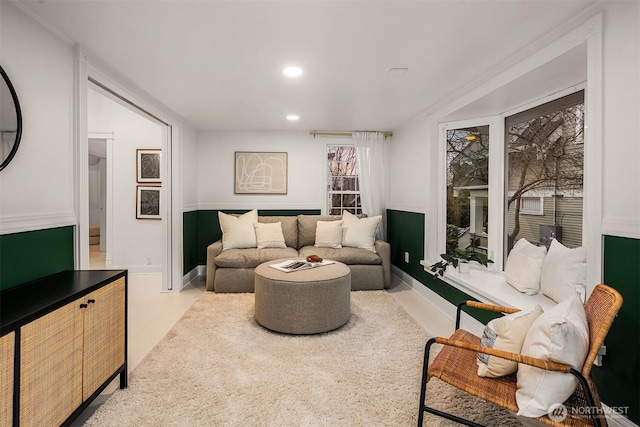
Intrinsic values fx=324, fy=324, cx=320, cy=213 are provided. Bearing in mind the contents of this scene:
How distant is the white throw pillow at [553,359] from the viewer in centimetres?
132

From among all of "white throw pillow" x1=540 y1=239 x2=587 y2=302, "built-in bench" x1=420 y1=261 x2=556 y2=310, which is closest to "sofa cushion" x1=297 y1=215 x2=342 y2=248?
"built-in bench" x1=420 y1=261 x2=556 y2=310

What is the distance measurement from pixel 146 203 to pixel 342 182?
3.11 m

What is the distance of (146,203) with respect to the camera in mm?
5043

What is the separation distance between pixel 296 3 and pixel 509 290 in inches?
102

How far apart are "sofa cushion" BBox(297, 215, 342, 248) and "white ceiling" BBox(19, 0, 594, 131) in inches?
75.4

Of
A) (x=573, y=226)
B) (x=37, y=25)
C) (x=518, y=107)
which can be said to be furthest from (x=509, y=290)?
(x=37, y=25)

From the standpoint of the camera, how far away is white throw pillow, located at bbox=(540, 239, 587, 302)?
2.11 meters

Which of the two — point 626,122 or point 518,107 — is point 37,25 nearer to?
point 626,122

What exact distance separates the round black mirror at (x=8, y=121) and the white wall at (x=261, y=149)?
3311 mm

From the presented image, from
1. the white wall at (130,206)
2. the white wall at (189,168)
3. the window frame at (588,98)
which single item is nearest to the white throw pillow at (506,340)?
the window frame at (588,98)

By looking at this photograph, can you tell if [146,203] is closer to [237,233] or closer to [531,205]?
[237,233]

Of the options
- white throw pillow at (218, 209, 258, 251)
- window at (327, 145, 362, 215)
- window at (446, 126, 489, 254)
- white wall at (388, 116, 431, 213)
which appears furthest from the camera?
window at (327, 145, 362, 215)

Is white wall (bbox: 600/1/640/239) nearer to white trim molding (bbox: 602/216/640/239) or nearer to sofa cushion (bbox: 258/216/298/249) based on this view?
white trim molding (bbox: 602/216/640/239)

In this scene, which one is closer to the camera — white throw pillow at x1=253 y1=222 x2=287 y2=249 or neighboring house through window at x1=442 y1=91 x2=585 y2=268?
neighboring house through window at x1=442 y1=91 x2=585 y2=268
